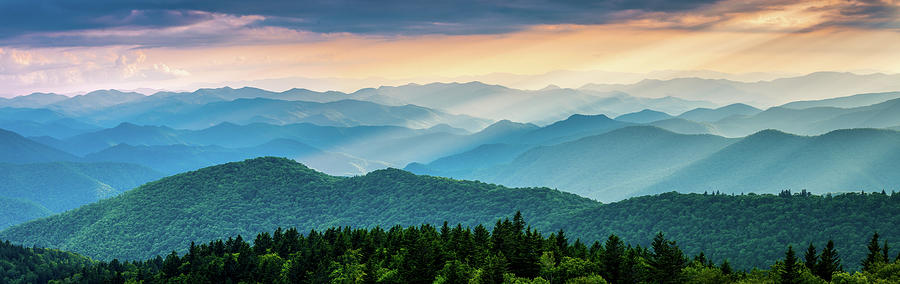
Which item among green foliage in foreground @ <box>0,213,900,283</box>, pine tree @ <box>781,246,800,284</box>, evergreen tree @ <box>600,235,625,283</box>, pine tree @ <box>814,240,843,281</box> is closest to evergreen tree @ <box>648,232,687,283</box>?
green foliage in foreground @ <box>0,213,900,283</box>

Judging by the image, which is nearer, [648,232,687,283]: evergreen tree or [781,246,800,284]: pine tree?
[781,246,800,284]: pine tree

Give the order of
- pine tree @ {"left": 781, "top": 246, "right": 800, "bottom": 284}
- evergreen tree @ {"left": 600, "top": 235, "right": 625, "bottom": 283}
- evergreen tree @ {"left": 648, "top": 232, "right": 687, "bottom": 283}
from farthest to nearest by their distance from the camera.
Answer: evergreen tree @ {"left": 600, "top": 235, "right": 625, "bottom": 283}, evergreen tree @ {"left": 648, "top": 232, "right": 687, "bottom": 283}, pine tree @ {"left": 781, "top": 246, "right": 800, "bottom": 284}

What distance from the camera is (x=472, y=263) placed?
104 metres

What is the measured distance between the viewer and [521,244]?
330 ft

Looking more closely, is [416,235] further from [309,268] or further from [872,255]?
[872,255]

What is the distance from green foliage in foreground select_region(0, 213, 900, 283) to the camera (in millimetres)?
88750

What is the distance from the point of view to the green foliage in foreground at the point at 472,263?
291 feet

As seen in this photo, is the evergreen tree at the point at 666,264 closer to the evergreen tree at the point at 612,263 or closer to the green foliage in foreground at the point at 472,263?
the green foliage in foreground at the point at 472,263

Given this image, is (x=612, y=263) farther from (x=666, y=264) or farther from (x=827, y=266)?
(x=827, y=266)

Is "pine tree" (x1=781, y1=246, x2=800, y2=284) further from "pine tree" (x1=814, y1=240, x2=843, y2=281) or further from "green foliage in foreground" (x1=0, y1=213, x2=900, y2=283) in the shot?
"pine tree" (x1=814, y1=240, x2=843, y2=281)

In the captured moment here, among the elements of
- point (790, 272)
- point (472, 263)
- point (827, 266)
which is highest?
point (472, 263)

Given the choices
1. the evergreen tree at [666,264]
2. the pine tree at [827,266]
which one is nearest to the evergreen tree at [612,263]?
the evergreen tree at [666,264]

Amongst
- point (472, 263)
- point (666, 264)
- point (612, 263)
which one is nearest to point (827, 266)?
point (666, 264)

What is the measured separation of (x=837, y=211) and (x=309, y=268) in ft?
486
